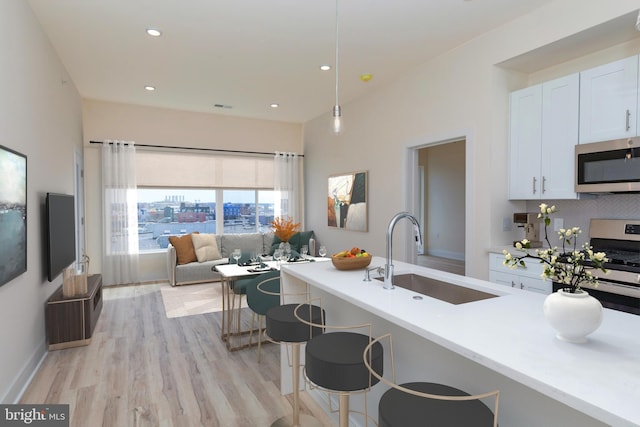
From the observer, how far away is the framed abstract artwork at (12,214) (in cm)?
227

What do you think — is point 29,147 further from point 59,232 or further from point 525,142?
point 525,142

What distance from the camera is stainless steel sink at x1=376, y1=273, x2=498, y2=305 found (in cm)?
188

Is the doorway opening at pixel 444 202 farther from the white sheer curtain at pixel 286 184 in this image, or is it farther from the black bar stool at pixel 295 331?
the black bar stool at pixel 295 331

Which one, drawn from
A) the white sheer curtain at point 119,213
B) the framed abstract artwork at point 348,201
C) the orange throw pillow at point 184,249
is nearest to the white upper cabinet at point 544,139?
the framed abstract artwork at point 348,201

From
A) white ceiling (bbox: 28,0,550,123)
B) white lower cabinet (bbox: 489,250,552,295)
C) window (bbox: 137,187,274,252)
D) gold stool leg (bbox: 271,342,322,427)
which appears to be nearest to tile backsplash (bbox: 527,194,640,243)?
white lower cabinet (bbox: 489,250,552,295)

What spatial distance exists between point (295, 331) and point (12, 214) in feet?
6.76

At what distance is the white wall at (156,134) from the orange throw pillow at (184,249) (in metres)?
0.52

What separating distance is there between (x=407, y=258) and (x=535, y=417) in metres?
3.27

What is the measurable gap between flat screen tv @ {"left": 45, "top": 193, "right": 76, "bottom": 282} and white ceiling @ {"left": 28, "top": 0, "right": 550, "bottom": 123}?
5.26 feet

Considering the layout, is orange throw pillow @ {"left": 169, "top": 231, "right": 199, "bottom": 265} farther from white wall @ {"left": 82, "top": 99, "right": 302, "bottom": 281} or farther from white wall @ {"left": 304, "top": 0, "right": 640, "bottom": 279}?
white wall @ {"left": 304, "top": 0, "right": 640, "bottom": 279}

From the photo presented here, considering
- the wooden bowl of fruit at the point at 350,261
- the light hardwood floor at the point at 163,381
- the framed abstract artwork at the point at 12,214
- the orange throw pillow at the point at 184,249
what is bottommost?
the light hardwood floor at the point at 163,381

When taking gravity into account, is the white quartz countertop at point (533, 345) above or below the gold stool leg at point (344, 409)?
above

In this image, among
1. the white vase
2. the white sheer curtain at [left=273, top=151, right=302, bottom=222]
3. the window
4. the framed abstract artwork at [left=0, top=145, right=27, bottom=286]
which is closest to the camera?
the white vase

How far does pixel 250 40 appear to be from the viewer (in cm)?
359
